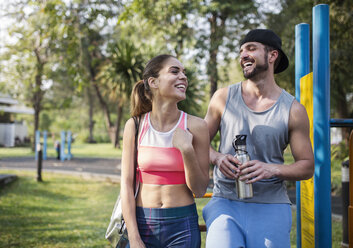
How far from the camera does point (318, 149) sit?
2559mm

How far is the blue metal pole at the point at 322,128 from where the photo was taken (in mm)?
2490

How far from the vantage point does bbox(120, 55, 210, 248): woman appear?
85.7 inches

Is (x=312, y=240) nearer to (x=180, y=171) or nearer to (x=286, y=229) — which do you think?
(x=286, y=229)

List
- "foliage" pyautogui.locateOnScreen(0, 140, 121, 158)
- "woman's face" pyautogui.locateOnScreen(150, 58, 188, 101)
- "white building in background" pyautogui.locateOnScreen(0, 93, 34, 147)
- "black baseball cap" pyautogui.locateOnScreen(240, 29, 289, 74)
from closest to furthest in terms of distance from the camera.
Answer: "woman's face" pyautogui.locateOnScreen(150, 58, 188, 101) < "black baseball cap" pyautogui.locateOnScreen(240, 29, 289, 74) < "foliage" pyautogui.locateOnScreen(0, 140, 121, 158) < "white building in background" pyautogui.locateOnScreen(0, 93, 34, 147)

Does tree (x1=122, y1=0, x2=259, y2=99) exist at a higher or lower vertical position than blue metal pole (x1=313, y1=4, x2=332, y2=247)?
higher

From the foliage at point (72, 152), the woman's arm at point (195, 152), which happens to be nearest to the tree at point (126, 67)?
the foliage at point (72, 152)

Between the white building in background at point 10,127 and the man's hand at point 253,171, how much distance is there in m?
30.2

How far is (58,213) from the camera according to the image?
7484 millimetres

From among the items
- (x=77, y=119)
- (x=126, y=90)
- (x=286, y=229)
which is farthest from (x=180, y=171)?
(x=77, y=119)

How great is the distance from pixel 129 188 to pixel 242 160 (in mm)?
728

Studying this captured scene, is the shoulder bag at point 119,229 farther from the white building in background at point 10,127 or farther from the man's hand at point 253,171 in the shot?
the white building in background at point 10,127

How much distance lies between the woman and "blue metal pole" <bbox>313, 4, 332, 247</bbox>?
0.89 meters

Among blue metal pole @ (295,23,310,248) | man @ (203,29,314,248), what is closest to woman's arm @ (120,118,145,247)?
man @ (203,29,314,248)

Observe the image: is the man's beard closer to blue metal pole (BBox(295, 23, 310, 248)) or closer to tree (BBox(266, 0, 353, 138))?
blue metal pole (BBox(295, 23, 310, 248))
